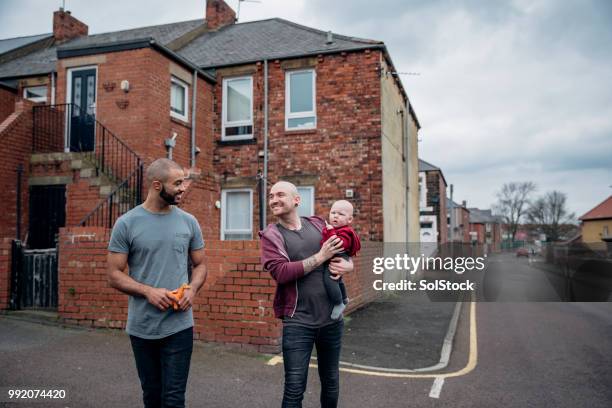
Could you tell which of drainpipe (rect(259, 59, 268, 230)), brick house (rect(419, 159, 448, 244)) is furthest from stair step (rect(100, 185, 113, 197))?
brick house (rect(419, 159, 448, 244))

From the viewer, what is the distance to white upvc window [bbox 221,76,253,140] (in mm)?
12906

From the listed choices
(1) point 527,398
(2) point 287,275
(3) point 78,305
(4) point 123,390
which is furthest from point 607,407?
(3) point 78,305

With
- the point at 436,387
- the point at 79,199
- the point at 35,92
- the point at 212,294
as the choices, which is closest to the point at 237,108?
the point at 79,199

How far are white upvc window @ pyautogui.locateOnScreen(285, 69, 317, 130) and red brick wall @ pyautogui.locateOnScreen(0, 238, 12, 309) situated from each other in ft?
23.8

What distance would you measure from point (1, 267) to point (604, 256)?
23.7 m

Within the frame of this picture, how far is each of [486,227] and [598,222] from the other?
1801 inches

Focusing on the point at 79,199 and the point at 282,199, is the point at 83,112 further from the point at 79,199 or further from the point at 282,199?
the point at 282,199

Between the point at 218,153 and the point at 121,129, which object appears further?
the point at 218,153

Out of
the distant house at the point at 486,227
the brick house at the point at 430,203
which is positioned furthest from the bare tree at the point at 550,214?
the brick house at the point at 430,203

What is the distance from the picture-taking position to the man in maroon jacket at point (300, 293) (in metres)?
2.96

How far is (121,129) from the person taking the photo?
1030 centimetres

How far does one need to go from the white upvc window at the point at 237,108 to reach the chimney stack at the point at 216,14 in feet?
19.9

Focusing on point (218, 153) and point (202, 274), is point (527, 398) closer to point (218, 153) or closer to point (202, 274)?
point (202, 274)

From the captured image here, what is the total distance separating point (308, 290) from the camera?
10.1ft
